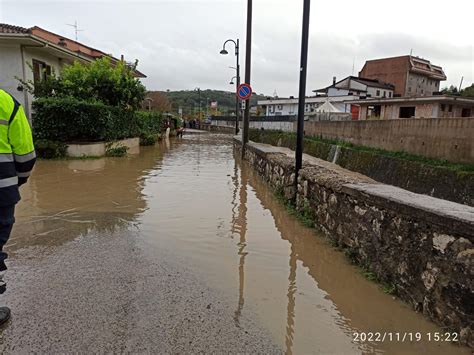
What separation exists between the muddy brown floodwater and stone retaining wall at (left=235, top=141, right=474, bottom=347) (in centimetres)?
16

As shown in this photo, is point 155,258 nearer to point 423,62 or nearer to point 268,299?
point 268,299

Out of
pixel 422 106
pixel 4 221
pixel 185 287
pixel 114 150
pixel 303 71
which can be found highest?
pixel 422 106

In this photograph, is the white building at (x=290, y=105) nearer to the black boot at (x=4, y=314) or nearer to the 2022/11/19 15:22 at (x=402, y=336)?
the 2022/11/19 15:22 at (x=402, y=336)

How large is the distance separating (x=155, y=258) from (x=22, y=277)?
1311mm

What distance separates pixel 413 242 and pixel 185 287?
206cm

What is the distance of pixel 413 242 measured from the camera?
9.79ft

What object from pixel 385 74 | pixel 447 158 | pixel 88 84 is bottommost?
pixel 447 158

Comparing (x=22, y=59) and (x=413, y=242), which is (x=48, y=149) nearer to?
(x=22, y=59)

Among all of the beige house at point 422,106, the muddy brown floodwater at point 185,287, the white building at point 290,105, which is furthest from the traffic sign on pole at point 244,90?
the white building at point 290,105

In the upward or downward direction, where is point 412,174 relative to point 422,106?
downward

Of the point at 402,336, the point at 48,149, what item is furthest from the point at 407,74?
the point at 402,336

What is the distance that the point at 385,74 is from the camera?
2499 inches

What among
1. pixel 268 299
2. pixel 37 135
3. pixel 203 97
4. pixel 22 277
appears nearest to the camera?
pixel 268 299

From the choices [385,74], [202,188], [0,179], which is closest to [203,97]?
[385,74]
